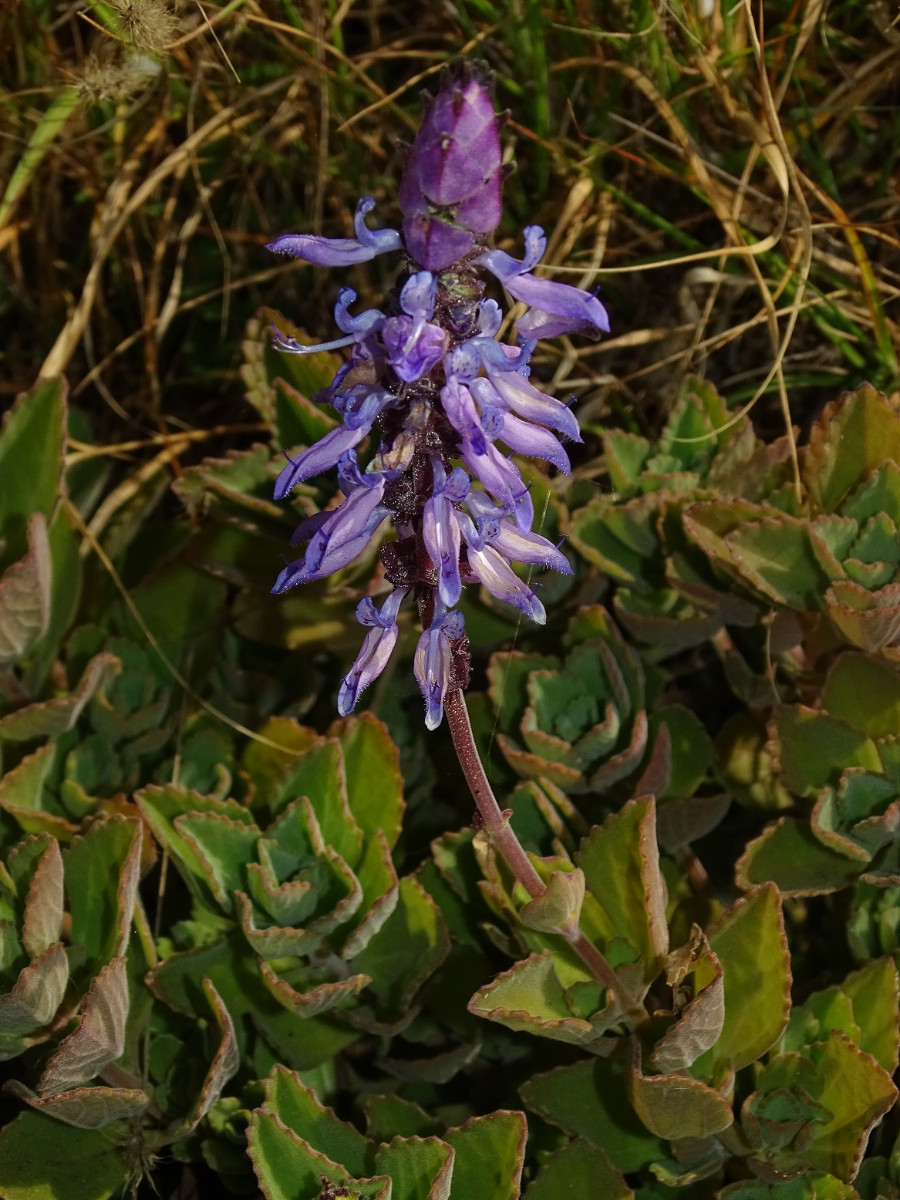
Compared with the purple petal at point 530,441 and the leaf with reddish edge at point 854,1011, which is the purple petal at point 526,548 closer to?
the purple petal at point 530,441

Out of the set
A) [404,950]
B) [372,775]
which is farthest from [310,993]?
[372,775]

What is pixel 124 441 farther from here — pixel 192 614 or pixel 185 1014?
pixel 185 1014

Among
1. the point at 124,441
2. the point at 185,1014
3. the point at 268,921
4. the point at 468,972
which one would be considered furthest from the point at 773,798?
the point at 124,441

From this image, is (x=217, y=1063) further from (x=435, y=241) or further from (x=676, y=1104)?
(x=435, y=241)

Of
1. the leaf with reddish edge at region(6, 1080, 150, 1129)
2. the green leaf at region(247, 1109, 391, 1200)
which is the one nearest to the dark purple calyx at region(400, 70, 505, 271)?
the green leaf at region(247, 1109, 391, 1200)

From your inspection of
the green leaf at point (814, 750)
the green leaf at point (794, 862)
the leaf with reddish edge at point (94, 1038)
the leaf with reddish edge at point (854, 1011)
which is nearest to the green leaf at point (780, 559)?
the green leaf at point (814, 750)

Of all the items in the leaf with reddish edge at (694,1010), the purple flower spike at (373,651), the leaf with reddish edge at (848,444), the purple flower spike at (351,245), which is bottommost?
the leaf with reddish edge at (694,1010)

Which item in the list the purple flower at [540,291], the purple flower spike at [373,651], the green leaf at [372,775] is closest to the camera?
the purple flower at [540,291]
